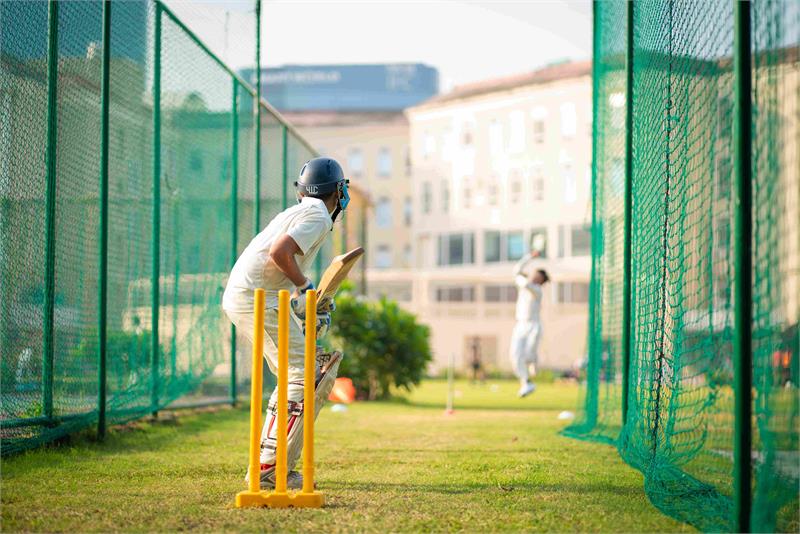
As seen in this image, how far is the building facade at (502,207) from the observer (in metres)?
52.0

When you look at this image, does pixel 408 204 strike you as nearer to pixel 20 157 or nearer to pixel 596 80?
pixel 596 80

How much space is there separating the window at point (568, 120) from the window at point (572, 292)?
6572mm

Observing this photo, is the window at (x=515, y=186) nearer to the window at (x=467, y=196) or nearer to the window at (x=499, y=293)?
the window at (x=467, y=196)

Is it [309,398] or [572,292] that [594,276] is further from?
[572,292]

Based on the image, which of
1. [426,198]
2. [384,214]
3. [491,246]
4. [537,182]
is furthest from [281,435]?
[384,214]

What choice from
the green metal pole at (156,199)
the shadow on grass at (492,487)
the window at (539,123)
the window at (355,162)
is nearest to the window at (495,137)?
the window at (539,123)

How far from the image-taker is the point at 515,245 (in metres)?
56.4

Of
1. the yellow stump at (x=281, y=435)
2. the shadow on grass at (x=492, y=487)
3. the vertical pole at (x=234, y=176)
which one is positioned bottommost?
the shadow on grass at (x=492, y=487)

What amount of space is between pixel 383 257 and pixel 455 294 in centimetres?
1706

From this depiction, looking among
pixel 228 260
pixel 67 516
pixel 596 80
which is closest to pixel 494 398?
pixel 228 260

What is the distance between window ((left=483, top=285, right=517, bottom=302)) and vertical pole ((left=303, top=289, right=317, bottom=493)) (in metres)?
47.9

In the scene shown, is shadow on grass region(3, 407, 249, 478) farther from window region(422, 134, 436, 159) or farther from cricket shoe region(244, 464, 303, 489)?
window region(422, 134, 436, 159)

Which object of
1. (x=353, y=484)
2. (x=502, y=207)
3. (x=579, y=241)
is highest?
(x=502, y=207)

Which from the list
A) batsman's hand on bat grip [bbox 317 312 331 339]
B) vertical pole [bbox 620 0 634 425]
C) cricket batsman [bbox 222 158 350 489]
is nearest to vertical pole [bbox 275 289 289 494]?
cricket batsman [bbox 222 158 350 489]
